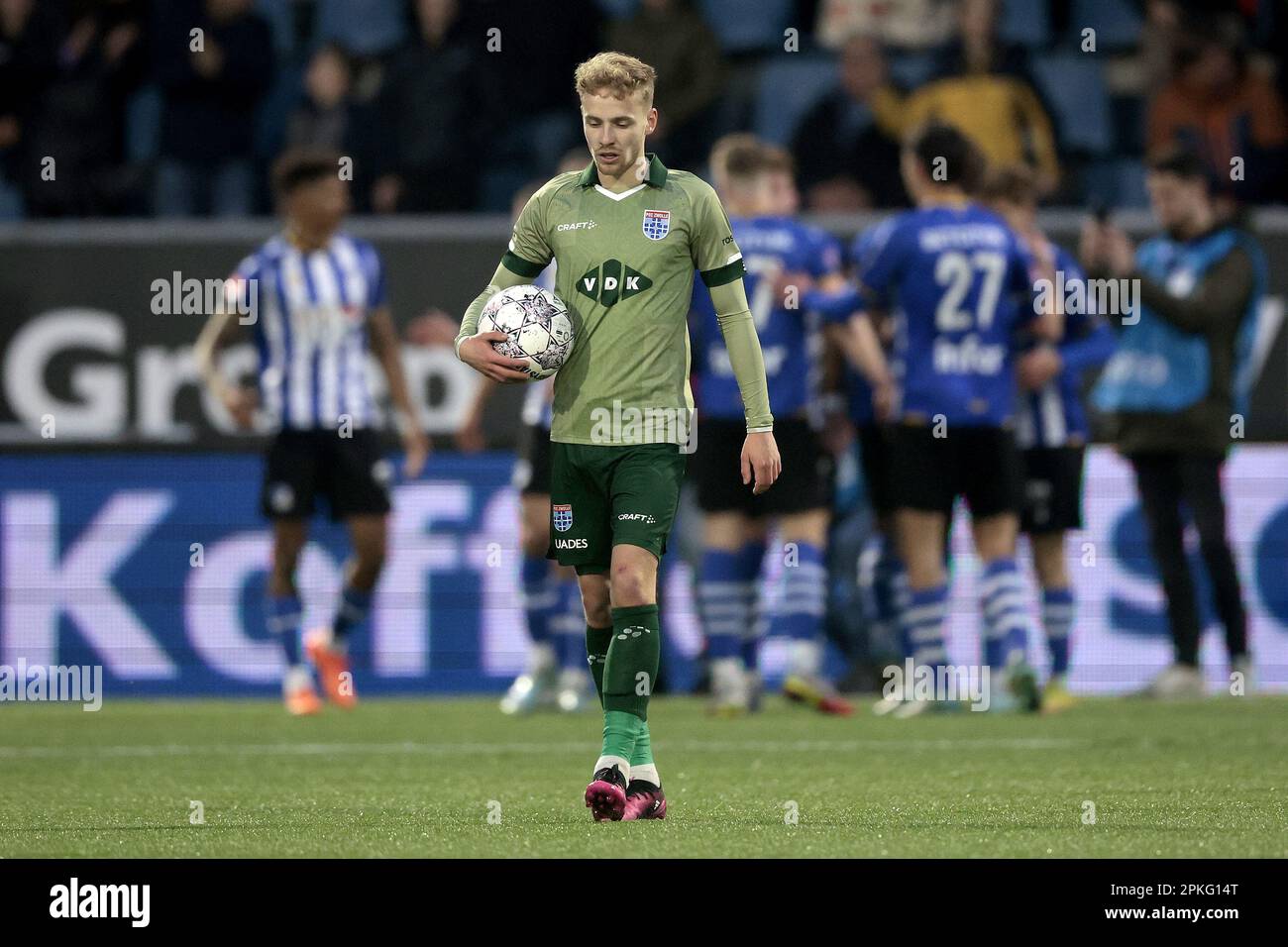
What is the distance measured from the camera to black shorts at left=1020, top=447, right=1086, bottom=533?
995 cm

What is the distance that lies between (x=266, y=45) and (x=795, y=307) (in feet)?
16.9

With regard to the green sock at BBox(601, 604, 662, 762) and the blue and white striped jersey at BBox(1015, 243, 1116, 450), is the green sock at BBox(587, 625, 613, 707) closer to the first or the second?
the green sock at BBox(601, 604, 662, 762)

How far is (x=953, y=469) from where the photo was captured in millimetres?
9398

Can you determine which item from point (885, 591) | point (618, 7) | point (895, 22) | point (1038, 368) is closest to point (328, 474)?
point (885, 591)

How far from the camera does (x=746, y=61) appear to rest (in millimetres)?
13852

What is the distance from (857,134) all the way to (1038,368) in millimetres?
3558

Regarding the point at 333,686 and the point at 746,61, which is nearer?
the point at 333,686

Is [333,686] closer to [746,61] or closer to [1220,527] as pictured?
[1220,527]

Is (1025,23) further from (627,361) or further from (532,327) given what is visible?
(532,327)

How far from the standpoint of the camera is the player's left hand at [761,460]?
18.8 ft

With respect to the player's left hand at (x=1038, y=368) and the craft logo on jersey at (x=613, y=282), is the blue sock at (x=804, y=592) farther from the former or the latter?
the craft logo on jersey at (x=613, y=282)

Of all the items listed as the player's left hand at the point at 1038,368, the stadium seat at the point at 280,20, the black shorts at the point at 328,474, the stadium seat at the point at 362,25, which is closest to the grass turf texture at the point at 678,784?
the black shorts at the point at 328,474
